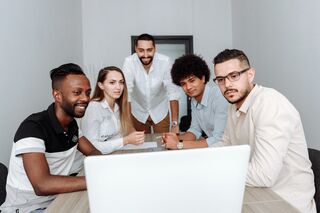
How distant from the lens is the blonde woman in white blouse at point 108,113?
1.87 meters

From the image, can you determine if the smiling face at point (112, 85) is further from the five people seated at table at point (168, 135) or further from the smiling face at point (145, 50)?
the smiling face at point (145, 50)

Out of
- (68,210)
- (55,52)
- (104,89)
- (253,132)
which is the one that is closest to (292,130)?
(253,132)

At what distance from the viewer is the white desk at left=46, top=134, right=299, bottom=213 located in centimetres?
88

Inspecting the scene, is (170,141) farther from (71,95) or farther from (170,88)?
(170,88)

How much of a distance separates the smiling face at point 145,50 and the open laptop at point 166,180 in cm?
222

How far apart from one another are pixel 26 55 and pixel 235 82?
1675mm

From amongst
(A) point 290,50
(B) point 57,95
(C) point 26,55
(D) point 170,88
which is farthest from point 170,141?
(A) point 290,50

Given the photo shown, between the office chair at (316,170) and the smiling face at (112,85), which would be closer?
the office chair at (316,170)

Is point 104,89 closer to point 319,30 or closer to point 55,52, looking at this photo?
point 55,52

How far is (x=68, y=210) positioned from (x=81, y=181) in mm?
178

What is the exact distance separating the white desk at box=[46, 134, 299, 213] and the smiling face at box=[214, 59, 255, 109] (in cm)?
45

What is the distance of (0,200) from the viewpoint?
125 cm

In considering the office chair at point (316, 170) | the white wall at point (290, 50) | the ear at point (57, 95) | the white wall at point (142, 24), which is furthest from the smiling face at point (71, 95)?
the white wall at point (142, 24)

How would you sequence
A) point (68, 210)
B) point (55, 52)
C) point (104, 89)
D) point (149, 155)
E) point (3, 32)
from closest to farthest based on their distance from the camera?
point (149, 155), point (68, 210), point (3, 32), point (104, 89), point (55, 52)
